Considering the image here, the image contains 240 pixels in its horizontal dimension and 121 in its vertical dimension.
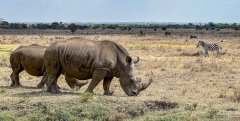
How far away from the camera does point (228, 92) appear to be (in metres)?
18.2

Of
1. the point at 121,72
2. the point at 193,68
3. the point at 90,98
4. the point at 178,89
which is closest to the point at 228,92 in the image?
the point at 178,89

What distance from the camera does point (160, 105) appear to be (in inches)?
583

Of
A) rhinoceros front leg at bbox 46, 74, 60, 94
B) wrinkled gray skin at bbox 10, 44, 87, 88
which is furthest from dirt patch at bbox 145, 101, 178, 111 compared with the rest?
wrinkled gray skin at bbox 10, 44, 87, 88

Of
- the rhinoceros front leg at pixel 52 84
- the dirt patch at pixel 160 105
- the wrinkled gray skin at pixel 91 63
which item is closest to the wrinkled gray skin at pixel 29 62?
the rhinoceros front leg at pixel 52 84

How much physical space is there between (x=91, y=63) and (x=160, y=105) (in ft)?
8.23

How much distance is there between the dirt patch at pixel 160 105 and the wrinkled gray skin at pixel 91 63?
152cm

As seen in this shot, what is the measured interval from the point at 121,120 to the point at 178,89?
18.7ft

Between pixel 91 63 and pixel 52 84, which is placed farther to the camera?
pixel 52 84

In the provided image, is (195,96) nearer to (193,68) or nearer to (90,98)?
(90,98)

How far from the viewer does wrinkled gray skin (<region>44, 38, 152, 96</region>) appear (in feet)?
52.4

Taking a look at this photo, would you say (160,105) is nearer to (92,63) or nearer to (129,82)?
(129,82)

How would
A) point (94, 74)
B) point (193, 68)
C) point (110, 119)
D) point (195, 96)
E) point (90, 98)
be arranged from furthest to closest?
point (193, 68)
point (195, 96)
point (94, 74)
point (90, 98)
point (110, 119)

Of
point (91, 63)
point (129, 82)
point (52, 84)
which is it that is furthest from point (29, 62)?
point (129, 82)

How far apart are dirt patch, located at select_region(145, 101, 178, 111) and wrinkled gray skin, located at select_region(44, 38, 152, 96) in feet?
4.98
